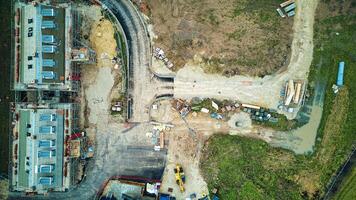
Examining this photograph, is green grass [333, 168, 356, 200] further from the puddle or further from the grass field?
the puddle

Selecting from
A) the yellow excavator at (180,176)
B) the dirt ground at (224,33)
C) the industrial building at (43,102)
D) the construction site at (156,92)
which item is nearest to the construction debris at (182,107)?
the construction site at (156,92)

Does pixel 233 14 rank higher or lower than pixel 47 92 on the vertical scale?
higher

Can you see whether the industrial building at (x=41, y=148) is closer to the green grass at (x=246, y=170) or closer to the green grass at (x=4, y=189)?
the green grass at (x=4, y=189)

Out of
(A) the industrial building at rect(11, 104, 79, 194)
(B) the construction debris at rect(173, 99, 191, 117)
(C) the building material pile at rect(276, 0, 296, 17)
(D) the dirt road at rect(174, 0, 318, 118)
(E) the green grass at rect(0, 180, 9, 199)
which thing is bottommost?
(E) the green grass at rect(0, 180, 9, 199)

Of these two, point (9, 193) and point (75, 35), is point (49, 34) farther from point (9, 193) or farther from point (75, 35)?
point (9, 193)

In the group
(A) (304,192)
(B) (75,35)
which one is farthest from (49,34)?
(A) (304,192)

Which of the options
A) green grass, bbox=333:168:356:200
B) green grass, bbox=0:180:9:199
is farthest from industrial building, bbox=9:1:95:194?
green grass, bbox=333:168:356:200
